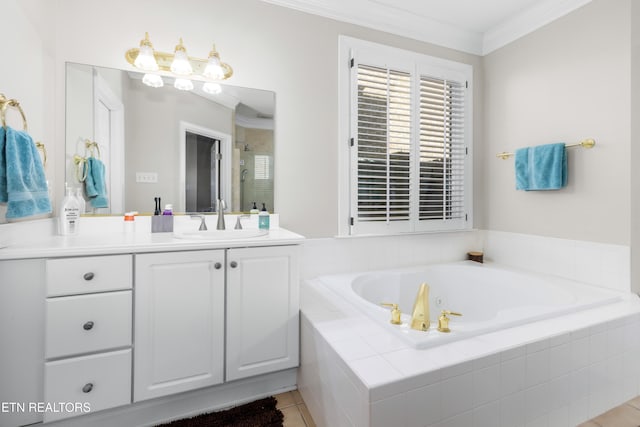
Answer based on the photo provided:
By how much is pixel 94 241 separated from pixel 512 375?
1901 millimetres

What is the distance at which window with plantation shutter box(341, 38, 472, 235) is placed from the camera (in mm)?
2340

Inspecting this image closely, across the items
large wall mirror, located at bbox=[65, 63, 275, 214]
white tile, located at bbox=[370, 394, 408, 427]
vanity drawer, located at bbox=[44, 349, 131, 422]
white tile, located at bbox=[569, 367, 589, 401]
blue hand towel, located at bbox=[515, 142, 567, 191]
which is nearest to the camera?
white tile, located at bbox=[370, 394, 408, 427]

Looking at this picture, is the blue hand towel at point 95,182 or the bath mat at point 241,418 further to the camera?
the blue hand towel at point 95,182

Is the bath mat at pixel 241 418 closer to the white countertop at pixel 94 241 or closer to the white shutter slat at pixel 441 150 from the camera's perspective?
the white countertop at pixel 94 241

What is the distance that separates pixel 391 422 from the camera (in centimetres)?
102

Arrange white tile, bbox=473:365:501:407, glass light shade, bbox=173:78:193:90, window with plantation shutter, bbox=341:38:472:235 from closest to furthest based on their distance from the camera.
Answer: white tile, bbox=473:365:501:407
glass light shade, bbox=173:78:193:90
window with plantation shutter, bbox=341:38:472:235

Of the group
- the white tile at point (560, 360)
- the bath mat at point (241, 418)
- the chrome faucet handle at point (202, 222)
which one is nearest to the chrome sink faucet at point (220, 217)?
the chrome faucet handle at point (202, 222)

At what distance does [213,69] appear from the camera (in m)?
1.90

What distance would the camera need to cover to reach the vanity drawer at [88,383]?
4.14 feet

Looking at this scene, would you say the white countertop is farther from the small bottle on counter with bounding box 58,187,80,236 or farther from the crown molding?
the crown molding

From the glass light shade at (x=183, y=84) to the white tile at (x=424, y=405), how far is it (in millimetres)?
1980

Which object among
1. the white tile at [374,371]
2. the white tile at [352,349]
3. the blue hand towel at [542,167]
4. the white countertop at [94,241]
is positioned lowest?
the white tile at [374,371]

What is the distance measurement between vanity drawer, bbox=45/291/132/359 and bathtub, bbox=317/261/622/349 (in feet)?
3.62

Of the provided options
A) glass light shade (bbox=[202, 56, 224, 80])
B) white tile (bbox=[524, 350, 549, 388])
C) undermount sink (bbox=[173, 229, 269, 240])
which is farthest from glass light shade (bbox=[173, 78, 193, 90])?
white tile (bbox=[524, 350, 549, 388])
